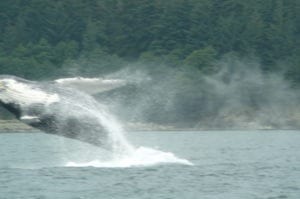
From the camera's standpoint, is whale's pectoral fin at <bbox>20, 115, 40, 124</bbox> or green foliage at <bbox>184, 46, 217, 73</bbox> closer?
whale's pectoral fin at <bbox>20, 115, 40, 124</bbox>

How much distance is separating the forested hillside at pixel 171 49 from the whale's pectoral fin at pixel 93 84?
109ft

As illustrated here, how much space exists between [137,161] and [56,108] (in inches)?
160

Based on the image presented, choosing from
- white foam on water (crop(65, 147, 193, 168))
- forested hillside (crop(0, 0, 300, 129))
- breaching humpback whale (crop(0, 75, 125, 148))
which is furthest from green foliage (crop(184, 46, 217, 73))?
breaching humpback whale (crop(0, 75, 125, 148))

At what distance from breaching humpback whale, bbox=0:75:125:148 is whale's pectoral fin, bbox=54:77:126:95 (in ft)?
1.91

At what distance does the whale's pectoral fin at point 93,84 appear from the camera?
25.1m

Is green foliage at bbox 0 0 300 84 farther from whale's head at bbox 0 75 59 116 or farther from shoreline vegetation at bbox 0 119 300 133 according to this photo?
whale's head at bbox 0 75 59 116

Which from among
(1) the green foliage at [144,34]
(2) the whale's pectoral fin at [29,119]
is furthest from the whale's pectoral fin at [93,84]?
(1) the green foliage at [144,34]

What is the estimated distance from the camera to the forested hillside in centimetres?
6378

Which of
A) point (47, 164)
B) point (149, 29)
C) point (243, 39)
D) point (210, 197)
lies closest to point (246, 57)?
point (243, 39)

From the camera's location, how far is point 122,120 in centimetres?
5881

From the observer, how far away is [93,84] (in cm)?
2544

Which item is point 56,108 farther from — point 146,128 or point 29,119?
point 146,128

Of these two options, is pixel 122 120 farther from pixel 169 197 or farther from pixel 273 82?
pixel 169 197

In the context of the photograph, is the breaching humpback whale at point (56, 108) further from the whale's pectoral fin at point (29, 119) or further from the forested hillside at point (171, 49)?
the forested hillside at point (171, 49)
